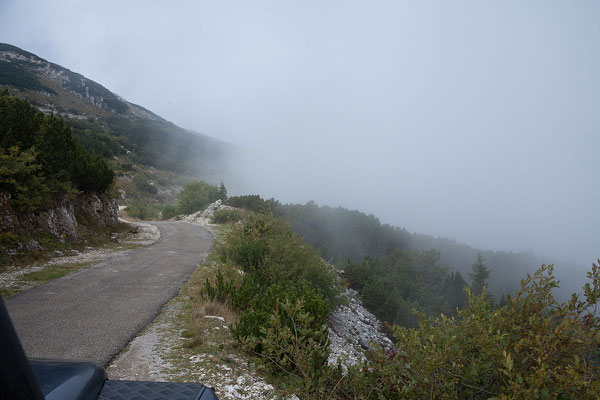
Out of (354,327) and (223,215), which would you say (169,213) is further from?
(354,327)

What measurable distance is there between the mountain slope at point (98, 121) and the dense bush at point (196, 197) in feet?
62.7

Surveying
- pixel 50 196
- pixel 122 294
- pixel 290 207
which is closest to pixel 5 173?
pixel 50 196

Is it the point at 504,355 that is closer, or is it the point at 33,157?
the point at 504,355

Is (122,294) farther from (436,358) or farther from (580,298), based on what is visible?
(580,298)

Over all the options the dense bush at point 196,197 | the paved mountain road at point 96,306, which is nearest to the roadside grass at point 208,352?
the paved mountain road at point 96,306

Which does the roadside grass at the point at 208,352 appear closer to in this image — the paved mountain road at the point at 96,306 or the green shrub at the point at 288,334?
the green shrub at the point at 288,334

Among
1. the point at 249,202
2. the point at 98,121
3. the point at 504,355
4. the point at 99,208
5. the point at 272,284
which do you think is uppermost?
the point at 98,121

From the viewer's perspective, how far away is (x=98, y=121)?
71.0 m

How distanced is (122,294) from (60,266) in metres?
3.20

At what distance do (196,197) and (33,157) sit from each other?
21885 mm

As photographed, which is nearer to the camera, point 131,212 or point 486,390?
point 486,390

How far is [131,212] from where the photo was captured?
27000 mm

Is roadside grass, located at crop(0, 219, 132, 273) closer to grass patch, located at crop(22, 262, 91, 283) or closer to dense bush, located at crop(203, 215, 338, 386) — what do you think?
grass patch, located at crop(22, 262, 91, 283)

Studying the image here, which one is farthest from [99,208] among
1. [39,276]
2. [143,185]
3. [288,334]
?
[143,185]
